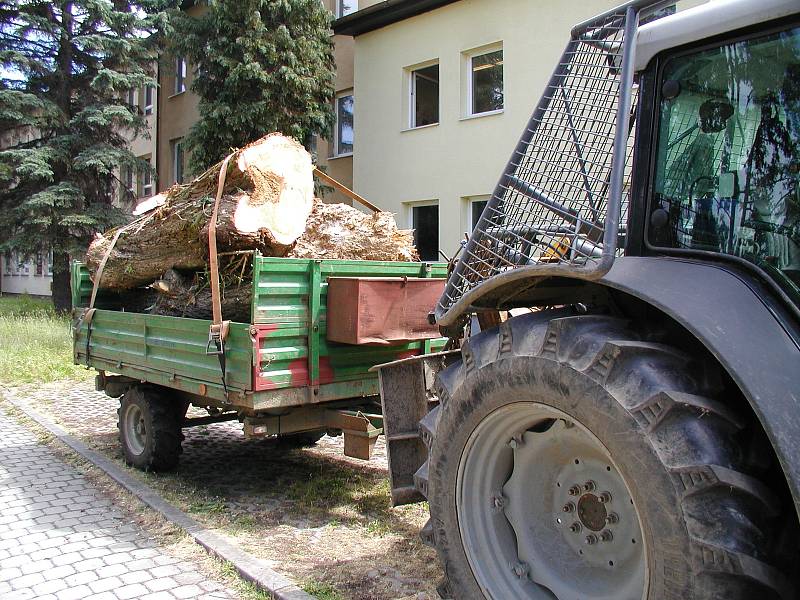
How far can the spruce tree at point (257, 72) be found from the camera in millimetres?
14172

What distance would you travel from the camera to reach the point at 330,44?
15117 mm

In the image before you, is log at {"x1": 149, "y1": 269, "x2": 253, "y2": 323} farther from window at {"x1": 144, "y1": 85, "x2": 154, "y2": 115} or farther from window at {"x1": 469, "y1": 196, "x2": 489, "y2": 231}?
window at {"x1": 144, "y1": 85, "x2": 154, "y2": 115}

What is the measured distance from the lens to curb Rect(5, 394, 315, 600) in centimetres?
350

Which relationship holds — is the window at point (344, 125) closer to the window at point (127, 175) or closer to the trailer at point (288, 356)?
the window at point (127, 175)

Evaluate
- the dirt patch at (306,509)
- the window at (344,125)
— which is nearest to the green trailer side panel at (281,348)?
the dirt patch at (306,509)

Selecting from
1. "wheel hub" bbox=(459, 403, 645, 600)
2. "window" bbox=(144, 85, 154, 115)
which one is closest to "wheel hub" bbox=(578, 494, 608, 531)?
"wheel hub" bbox=(459, 403, 645, 600)

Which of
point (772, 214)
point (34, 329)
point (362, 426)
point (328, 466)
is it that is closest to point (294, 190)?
point (362, 426)

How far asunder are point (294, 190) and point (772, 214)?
363cm

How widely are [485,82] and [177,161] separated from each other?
12.3 metres

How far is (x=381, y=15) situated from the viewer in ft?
48.0

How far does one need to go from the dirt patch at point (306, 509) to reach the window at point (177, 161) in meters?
16.0

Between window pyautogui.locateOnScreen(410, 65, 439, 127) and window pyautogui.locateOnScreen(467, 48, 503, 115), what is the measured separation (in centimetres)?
99

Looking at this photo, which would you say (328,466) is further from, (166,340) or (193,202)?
(193,202)

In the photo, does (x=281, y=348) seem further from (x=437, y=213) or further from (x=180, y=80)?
(x=180, y=80)
